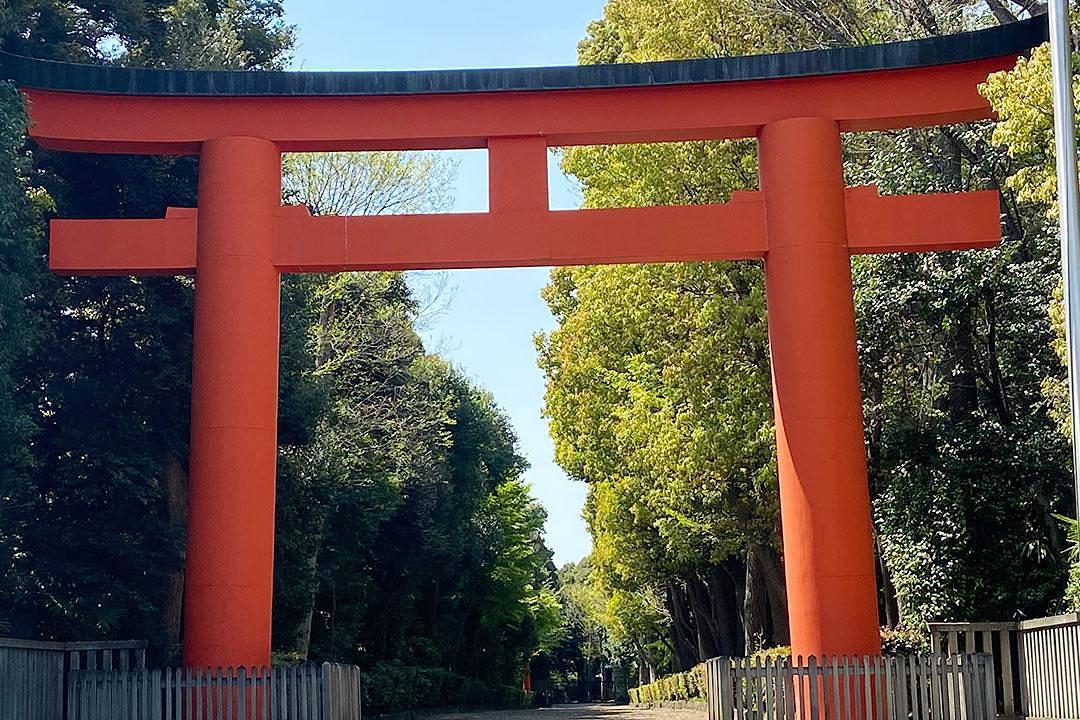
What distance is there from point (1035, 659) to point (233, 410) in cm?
1000

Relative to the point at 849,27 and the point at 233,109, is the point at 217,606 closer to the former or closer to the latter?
the point at 233,109

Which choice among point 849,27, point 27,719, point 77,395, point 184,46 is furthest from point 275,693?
point 849,27

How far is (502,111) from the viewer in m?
16.6

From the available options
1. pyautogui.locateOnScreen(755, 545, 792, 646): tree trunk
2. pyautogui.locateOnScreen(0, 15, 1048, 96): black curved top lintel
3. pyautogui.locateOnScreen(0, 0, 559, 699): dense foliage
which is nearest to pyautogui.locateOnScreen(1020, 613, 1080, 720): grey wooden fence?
pyautogui.locateOnScreen(0, 15, 1048, 96): black curved top lintel

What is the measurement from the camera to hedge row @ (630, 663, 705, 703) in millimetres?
35188

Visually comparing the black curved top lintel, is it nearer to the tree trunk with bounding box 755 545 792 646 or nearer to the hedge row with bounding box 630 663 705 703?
the tree trunk with bounding box 755 545 792 646

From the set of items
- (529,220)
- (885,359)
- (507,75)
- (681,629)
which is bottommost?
(681,629)

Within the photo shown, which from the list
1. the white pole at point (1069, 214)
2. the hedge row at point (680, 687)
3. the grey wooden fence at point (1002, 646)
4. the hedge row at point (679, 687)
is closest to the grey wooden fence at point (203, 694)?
the grey wooden fence at point (1002, 646)

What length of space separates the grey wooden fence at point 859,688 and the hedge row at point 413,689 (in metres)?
16.4

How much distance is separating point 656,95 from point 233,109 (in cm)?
527

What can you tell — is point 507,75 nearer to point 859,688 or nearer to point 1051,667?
point 859,688

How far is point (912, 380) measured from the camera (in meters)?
22.8

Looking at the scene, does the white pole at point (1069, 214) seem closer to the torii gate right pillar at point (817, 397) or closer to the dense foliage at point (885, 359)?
the dense foliage at point (885, 359)

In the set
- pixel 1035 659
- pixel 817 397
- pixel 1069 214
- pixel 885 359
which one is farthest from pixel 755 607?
pixel 1069 214
